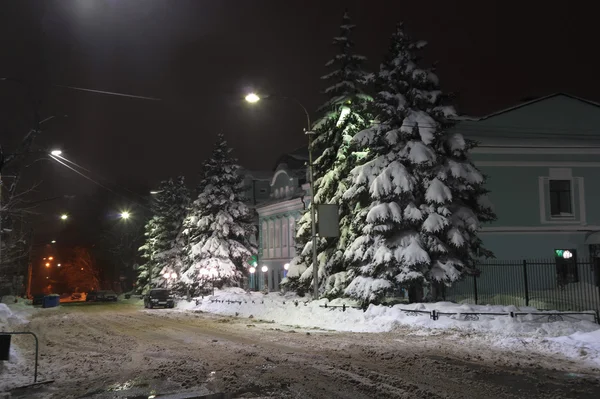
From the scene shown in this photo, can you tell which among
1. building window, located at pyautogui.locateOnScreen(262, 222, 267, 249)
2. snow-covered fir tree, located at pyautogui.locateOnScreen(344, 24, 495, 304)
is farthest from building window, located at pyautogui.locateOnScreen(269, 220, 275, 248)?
snow-covered fir tree, located at pyautogui.locateOnScreen(344, 24, 495, 304)

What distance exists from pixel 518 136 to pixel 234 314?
19.4 m

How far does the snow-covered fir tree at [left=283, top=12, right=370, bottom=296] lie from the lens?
91.4 ft

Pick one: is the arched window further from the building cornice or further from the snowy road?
the snowy road

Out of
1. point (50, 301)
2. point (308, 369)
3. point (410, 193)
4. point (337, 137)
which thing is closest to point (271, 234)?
point (50, 301)

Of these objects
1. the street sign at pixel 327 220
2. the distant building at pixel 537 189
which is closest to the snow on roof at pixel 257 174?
the distant building at pixel 537 189

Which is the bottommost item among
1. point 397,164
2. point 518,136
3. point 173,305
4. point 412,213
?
point 173,305

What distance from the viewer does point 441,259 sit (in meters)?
22.1

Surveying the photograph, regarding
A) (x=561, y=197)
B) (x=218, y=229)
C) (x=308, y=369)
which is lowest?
(x=308, y=369)

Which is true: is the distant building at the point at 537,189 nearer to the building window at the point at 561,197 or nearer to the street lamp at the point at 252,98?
the building window at the point at 561,197

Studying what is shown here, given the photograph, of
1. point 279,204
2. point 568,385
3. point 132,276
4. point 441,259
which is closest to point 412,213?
point 441,259

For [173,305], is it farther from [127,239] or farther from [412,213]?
[127,239]

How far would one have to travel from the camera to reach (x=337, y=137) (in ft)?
94.5

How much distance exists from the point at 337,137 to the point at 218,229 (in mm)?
19710

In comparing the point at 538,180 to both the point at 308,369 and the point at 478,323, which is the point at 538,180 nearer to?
the point at 478,323
